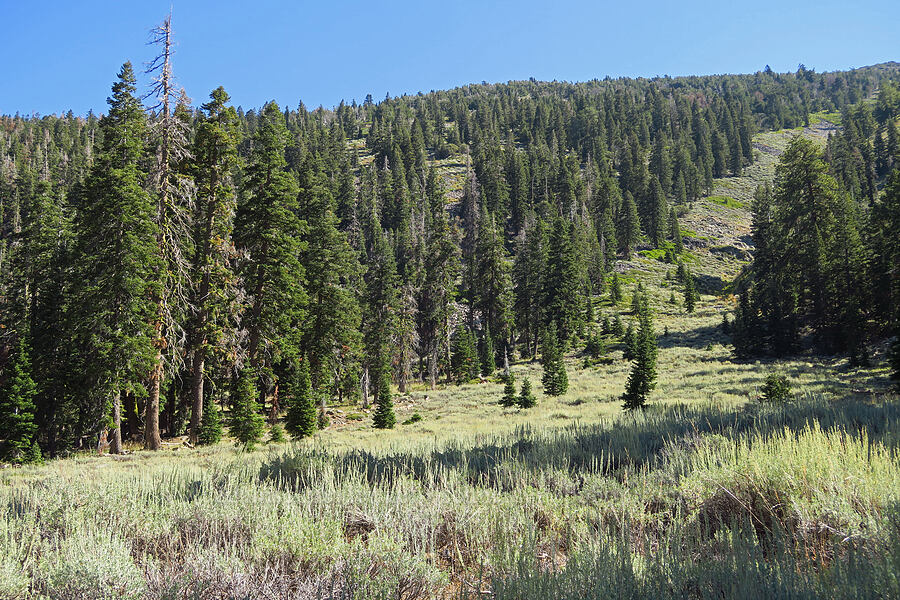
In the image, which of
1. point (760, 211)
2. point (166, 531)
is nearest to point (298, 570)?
point (166, 531)

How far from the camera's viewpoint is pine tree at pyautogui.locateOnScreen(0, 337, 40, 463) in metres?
21.3

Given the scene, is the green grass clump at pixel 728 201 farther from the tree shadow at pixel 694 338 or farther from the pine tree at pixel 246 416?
the pine tree at pixel 246 416

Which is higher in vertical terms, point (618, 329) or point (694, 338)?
point (618, 329)

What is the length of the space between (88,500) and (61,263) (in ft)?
90.2

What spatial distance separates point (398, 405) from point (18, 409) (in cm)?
2208

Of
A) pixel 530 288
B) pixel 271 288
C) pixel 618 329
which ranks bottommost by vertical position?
pixel 618 329

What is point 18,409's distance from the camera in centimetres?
2300

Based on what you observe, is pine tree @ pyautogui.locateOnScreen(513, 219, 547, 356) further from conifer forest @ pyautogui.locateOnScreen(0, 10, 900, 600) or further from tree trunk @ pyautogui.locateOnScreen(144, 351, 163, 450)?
tree trunk @ pyautogui.locateOnScreen(144, 351, 163, 450)

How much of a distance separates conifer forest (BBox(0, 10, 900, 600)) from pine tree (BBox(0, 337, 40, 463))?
14cm

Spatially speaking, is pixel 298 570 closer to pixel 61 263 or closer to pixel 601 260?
pixel 61 263

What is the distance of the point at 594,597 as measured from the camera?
3057 millimetres

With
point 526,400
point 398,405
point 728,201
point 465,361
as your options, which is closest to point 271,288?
point 526,400

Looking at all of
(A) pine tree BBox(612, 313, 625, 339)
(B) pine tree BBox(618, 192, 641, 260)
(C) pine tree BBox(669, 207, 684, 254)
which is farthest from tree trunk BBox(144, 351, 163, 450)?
(C) pine tree BBox(669, 207, 684, 254)

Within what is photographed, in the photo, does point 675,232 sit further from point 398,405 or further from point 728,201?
point 398,405
